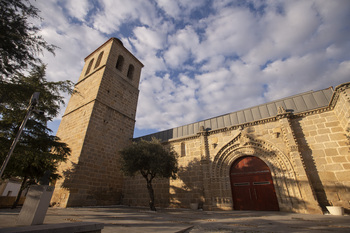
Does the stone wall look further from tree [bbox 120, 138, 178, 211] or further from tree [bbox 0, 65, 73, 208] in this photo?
tree [bbox 0, 65, 73, 208]

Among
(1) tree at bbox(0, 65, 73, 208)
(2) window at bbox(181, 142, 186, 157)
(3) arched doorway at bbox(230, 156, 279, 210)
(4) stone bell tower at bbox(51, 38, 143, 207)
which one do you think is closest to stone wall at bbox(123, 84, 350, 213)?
(2) window at bbox(181, 142, 186, 157)

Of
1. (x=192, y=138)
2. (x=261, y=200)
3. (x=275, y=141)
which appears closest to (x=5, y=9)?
(x=192, y=138)

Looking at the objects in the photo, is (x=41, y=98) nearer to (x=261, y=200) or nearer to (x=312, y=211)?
(x=261, y=200)

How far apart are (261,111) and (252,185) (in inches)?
182

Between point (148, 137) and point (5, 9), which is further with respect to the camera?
point (148, 137)

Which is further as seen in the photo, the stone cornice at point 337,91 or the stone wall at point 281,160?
the stone wall at point 281,160

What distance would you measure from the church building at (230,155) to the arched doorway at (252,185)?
0.16 ft

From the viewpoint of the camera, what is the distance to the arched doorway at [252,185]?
8.90 metres

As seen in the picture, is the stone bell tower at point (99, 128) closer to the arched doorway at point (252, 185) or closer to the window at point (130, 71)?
the window at point (130, 71)

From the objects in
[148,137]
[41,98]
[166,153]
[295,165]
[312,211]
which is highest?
[148,137]

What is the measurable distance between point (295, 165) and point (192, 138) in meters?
6.33

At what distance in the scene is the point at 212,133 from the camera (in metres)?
11.7

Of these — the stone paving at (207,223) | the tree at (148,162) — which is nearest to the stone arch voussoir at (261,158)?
the stone paving at (207,223)

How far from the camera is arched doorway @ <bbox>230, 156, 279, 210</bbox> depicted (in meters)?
8.90
